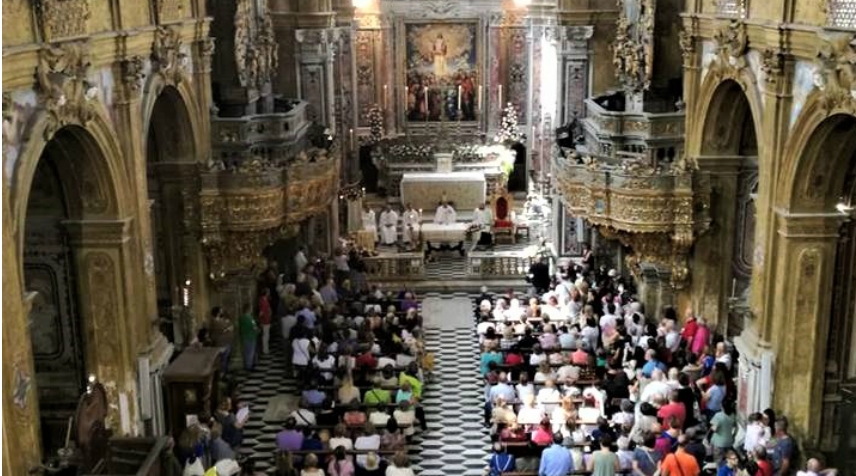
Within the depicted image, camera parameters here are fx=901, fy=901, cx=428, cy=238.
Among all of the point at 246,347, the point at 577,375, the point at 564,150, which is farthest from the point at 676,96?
the point at 246,347

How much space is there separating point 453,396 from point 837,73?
9083mm

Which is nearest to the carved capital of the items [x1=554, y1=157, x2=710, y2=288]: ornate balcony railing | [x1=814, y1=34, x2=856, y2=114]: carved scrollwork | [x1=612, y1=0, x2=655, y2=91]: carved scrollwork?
[x1=814, y1=34, x2=856, y2=114]: carved scrollwork

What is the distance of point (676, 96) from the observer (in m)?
19.5

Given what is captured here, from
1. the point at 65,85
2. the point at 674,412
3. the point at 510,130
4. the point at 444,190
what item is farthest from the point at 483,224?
the point at 65,85

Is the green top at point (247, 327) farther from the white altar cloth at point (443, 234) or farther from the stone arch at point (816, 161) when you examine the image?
the stone arch at point (816, 161)

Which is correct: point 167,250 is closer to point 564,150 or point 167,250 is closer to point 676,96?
point 564,150

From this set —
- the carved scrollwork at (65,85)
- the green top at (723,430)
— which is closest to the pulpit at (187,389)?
the carved scrollwork at (65,85)

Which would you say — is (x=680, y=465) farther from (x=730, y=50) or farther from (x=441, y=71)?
(x=441, y=71)

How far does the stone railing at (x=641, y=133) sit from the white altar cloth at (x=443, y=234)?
6.99m

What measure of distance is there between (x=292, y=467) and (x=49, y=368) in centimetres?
395

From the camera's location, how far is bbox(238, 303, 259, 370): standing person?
698 inches

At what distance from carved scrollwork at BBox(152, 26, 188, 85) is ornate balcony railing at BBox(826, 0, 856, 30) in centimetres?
966

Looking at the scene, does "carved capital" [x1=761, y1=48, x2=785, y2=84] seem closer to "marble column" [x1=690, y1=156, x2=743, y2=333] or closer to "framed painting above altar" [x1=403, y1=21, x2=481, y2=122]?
"marble column" [x1=690, y1=156, x2=743, y2=333]

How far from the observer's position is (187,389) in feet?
42.8
